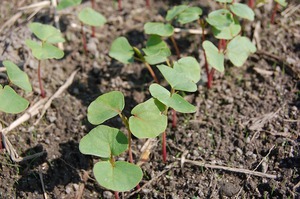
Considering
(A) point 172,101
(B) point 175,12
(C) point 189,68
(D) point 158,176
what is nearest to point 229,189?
(D) point 158,176

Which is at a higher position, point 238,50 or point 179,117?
point 238,50

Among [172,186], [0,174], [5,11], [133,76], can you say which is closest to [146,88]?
[133,76]

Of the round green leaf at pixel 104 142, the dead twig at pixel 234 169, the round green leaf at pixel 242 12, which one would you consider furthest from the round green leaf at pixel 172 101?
the round green leaf at pixel 242 12

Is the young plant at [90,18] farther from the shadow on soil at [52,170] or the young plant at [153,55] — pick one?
the shadow on soil at [52,170]

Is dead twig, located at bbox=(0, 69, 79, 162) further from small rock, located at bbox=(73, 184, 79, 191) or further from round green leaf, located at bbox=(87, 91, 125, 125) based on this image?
round green leaf, located at bbox=(87, 91, 125, 125)

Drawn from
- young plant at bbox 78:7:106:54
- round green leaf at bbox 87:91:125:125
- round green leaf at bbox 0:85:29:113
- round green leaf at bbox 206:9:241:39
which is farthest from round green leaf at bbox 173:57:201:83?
round green leaf at bbox 0:85:29:113

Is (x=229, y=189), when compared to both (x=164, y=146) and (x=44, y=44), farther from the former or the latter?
(x=44, y=44)
